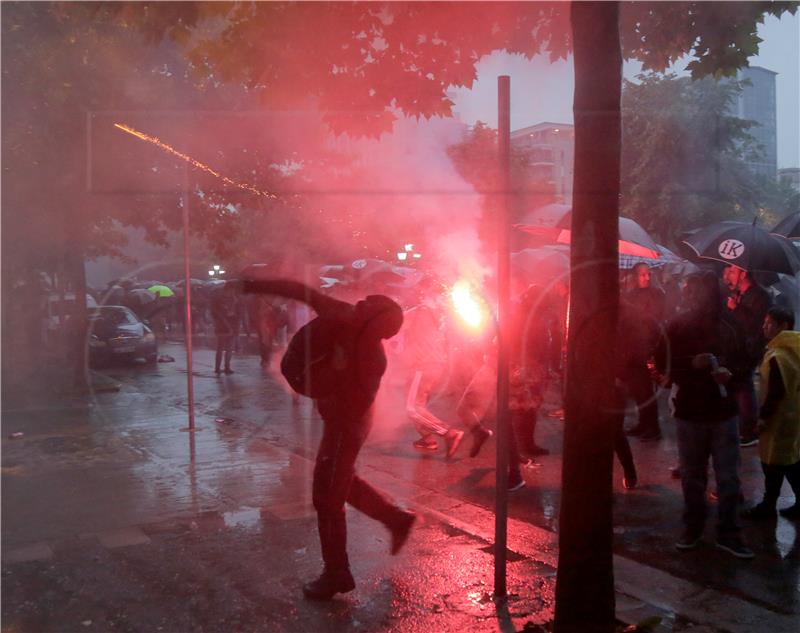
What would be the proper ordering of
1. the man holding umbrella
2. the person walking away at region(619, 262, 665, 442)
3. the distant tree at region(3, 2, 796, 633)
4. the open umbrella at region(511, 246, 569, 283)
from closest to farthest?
the distant tree at region(3, 2, 796, 633) → the person walking away at region(619, 262, 665, 442) → the man holding umbrella → the open umbrella at region(511, 246, 569, 283)

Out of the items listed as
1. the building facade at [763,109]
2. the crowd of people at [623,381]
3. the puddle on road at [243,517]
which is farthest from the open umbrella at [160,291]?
the puddle on road at [243,517]

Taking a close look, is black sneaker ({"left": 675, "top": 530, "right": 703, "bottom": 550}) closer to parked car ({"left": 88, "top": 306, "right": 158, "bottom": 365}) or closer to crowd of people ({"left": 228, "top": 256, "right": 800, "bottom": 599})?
crowd of people ({"left": 228, "top": 256, "right": 800, "bottom": 599})

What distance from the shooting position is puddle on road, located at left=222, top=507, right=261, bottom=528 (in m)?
6.24

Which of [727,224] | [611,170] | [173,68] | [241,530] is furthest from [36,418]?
[611,170]

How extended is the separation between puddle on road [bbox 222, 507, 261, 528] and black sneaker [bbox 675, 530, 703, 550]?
2969 mm

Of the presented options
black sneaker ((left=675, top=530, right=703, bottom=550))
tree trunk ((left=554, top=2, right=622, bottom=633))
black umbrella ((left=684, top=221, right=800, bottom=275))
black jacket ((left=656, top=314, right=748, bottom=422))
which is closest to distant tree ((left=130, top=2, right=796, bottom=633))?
tree trunk ((left=554, top=2, right=622, bottom=633))

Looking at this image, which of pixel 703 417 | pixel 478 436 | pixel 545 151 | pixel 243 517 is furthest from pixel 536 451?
pixel 545 151

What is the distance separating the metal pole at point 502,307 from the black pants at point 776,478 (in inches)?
104

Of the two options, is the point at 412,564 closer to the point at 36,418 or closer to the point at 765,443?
the point at 765,443

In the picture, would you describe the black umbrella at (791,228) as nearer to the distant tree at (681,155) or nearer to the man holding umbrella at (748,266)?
the man holding umbrella at (748,266)

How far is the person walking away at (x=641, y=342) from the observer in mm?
7914

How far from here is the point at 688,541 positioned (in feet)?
18.4

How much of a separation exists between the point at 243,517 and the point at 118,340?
543 inches

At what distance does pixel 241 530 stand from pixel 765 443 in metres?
3.84
